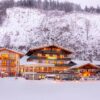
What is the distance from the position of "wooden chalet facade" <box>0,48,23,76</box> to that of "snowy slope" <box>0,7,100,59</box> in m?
32.8

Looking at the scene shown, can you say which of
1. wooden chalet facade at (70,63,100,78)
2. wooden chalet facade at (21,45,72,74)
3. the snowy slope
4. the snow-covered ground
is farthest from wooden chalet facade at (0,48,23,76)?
the snowy slope

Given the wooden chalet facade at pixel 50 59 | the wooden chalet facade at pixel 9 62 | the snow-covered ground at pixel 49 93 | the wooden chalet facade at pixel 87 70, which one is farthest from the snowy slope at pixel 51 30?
the snow-covered ground at pixel 49 93

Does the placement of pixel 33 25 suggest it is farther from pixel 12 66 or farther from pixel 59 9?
pixel 12 66

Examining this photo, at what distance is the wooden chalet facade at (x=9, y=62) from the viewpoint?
145 ft

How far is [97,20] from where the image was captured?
297 ft

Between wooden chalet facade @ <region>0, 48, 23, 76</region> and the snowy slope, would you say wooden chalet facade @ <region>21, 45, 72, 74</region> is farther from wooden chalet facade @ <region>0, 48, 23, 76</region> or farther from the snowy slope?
the snowy slope

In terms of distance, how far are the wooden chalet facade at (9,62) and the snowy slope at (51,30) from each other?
3279cm

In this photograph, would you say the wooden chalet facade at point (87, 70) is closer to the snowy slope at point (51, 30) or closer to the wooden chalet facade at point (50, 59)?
the wooden chalet facade at point (50, 59)

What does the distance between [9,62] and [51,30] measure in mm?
40744

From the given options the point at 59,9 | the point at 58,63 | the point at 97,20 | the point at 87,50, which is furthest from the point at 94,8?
the point at 58,63

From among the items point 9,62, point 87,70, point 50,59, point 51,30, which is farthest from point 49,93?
point 51,30

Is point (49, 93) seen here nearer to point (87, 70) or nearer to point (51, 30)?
point (87, 70)

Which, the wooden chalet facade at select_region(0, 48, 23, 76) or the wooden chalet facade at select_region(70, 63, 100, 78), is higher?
the wooden chalet facade at select_region(0, 48, 23, 76)

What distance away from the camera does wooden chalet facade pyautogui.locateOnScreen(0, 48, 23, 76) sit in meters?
44.2
